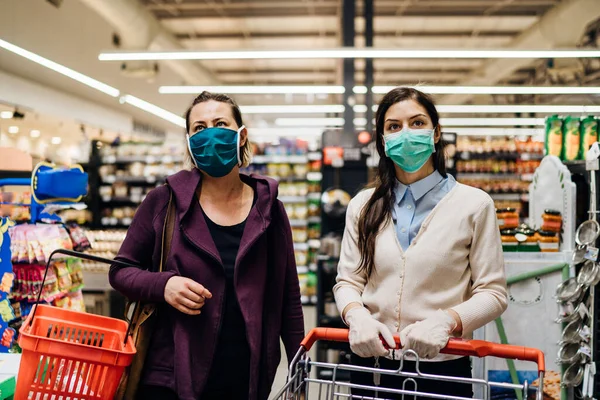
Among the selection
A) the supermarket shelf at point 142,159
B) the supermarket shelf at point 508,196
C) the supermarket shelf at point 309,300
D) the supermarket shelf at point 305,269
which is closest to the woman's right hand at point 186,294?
the supermarket shelf at point 142,159

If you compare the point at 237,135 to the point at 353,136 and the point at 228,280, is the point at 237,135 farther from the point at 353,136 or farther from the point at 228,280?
the point at 353,136

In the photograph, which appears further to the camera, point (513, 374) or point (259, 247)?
point (513, 374)

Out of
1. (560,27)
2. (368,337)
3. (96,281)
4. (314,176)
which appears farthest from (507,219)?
(560,27)

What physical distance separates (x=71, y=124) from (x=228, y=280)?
486 inches

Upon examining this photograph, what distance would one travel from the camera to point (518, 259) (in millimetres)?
3396

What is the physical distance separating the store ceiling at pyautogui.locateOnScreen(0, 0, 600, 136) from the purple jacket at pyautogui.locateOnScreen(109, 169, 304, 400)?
669 centimetres

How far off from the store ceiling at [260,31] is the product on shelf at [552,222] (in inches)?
192

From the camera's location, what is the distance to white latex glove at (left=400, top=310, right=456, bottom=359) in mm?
1341

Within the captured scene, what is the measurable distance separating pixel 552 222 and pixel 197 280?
2.69m

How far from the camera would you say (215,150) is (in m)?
1.83

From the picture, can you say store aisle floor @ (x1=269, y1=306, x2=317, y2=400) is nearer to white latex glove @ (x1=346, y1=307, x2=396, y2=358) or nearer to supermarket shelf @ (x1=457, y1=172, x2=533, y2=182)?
white latex glove @ (x1=346, y1=307, x2=396, y2=358)

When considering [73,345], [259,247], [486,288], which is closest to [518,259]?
[486,288]

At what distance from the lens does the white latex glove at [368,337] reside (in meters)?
1.39

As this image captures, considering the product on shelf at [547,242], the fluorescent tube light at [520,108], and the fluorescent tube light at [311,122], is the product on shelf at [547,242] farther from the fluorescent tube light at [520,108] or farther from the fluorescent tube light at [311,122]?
the fluorescent tube light at [311,122]
